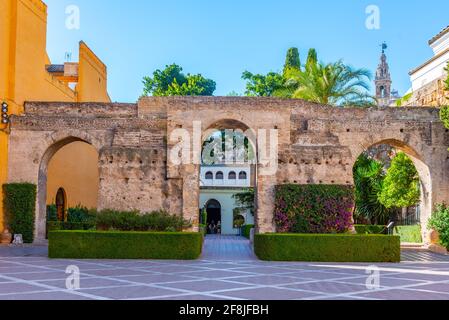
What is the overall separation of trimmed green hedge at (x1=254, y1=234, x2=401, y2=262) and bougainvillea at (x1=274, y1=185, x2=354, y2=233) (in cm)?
329

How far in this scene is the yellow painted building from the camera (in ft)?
77.2

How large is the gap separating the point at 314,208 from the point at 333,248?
3819 millimetres

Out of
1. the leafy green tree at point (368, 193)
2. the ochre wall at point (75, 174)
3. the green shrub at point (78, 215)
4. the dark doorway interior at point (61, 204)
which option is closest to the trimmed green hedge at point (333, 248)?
the leafy green tree at point (368, 193)

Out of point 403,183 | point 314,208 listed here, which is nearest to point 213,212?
point 403,183

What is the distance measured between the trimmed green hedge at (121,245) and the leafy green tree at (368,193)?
1565 centimetres

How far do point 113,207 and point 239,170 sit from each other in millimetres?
26524

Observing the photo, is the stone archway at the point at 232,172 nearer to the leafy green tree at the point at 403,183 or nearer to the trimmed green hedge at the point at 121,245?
the leafy green tree at the point at 403,183

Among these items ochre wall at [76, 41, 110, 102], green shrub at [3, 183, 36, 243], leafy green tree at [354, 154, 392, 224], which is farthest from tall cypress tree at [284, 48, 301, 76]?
green shrub at [3, 183, 36, 243]

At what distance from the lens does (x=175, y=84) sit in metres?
46.7

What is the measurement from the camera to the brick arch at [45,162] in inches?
936

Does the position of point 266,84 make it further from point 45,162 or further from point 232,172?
point 45,162

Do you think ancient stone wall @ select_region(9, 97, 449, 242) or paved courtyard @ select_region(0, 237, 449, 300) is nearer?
paved courtyard @ select_region(0, 237, 449, 300)

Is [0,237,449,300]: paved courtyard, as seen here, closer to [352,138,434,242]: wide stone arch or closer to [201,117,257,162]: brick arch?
[352,138,434,242]: wide stone arch

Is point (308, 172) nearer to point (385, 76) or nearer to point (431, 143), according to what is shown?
point (431, 143)
